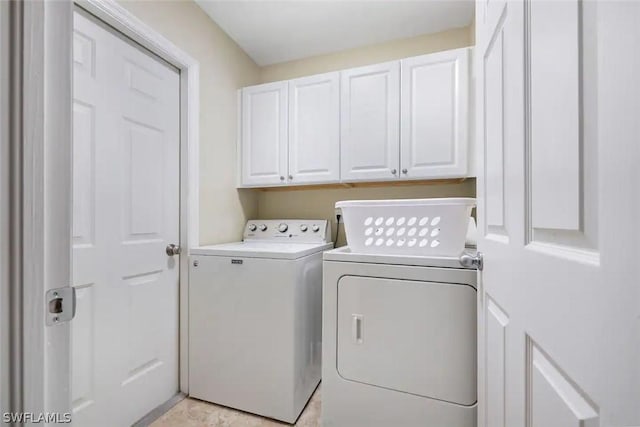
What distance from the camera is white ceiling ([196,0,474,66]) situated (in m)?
1.83

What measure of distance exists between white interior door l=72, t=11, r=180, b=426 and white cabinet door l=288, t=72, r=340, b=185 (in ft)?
2.61

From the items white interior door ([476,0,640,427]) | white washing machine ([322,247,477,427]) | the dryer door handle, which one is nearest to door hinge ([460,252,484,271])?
white interior door ([476,0,640,427])

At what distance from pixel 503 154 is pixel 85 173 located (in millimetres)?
1623

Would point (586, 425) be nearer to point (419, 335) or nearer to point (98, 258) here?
point (419, 335)

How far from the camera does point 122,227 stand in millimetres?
1448

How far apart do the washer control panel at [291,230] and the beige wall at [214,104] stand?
12 centimetres

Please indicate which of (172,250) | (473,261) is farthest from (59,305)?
(172,250)

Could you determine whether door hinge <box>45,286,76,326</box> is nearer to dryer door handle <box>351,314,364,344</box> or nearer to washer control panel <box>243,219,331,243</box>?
dryer door handle <box>351,314,364,344</box>

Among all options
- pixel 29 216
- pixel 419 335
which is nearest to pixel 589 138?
pixel 29 216

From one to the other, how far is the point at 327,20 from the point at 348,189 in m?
1.22

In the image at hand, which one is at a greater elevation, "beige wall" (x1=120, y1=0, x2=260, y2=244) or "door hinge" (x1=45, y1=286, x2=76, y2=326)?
"beige wall" (x1=120, y1=0, x2=260, y2=244)

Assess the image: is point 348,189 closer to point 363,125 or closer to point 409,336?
point 363,125

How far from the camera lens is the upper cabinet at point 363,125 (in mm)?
1795

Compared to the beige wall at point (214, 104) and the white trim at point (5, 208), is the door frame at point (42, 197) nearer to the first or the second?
the white trim at point (5, 208)
